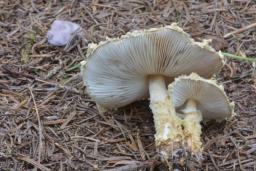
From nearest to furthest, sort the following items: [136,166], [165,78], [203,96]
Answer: [136,166], [203,96], [165,78]

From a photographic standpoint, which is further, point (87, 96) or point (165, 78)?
point (87, 96)

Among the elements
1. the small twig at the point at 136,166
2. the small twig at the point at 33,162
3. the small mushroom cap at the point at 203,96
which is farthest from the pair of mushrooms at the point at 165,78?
the small twig at the point at 33,162

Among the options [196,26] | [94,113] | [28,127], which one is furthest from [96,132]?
[196,26]

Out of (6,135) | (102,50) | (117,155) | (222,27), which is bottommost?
(117,155)

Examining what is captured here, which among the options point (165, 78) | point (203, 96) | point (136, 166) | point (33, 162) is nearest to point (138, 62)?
point (165, 78)

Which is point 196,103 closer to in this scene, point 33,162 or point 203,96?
point 203,96

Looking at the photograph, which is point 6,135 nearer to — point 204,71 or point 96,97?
point 96,97

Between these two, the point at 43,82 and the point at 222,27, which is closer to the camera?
the point at 43,82

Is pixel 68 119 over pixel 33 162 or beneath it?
over
